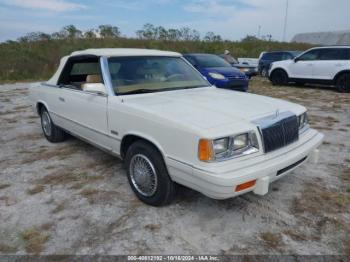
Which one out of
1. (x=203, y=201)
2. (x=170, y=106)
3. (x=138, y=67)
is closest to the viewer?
(x=170, y=106)

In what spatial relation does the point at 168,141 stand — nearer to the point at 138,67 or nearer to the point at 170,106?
the point at 170,106

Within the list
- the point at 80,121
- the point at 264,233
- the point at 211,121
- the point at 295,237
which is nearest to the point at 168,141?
the point at 211,121

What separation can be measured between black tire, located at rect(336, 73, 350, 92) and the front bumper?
32.6ft

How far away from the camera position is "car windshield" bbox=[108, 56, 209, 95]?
3.76 meters

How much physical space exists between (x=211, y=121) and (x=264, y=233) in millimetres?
1127

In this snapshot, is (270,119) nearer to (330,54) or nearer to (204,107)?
(204,107)

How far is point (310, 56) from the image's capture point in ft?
41.1

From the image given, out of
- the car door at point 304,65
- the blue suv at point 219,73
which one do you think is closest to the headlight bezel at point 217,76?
the blue suv at point 219,73

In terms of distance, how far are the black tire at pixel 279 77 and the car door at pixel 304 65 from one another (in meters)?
0.37

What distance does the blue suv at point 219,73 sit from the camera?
9.49 metres

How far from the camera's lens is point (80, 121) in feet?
14.1

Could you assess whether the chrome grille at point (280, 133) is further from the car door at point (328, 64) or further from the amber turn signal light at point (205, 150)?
the car door at point (328, 64)

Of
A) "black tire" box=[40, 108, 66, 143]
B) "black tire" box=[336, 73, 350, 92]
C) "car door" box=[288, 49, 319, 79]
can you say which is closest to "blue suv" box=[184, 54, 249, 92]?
"car door" box=[288, 49, 319, 79]

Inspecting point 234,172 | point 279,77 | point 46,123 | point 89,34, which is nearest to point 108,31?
point 89,34
